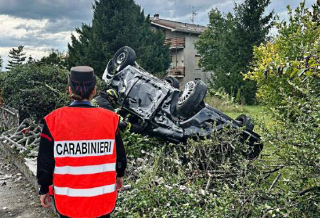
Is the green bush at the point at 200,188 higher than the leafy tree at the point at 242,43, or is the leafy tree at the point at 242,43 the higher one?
the leafy tree at the point at 242,43

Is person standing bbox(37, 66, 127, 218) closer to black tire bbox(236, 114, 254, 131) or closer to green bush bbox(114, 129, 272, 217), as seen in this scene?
green bush bbox(114, 129, 272, 217)

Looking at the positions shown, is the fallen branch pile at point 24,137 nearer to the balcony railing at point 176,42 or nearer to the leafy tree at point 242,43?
the leafy tree at point 242,43

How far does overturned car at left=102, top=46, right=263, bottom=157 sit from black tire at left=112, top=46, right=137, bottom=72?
411 millimetres

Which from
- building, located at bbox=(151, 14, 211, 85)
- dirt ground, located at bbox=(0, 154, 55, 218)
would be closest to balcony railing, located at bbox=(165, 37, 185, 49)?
building, located at bbox=(151, 14, 211, 85)

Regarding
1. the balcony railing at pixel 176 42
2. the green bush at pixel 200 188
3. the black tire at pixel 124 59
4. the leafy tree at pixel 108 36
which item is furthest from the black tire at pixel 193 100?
the balcony railing at pixel 176 42

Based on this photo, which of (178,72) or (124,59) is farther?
(178,72)

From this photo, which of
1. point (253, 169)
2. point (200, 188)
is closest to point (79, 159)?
point (200, 188)

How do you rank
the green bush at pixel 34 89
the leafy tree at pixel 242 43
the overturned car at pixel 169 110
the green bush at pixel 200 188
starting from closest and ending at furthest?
the green bush at pixel 200 188
the overturned car at pixel 169 110
the green bush at pixel 34 89
the leafy tree at pixel 242 43

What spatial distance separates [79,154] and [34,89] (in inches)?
244

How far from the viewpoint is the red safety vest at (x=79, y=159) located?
2.16 metres

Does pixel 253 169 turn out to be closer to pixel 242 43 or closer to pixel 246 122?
pixel 246 122

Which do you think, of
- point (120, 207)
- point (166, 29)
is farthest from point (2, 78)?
point (166, 29)

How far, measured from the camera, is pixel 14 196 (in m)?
4.80

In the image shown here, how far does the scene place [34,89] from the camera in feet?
25.4
